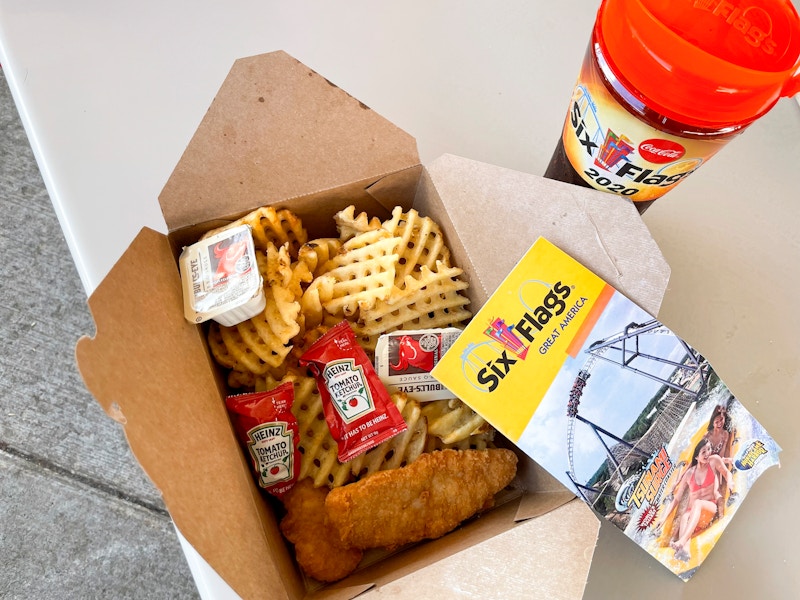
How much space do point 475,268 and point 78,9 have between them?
0.96 m

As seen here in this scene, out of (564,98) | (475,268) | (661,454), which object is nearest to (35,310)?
(475,268)

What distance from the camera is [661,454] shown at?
0.87m

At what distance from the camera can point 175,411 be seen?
0.78 meters

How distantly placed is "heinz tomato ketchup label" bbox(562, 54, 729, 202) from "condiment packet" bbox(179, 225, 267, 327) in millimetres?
490

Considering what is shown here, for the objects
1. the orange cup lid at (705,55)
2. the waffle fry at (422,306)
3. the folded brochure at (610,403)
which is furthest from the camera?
the waffle fry at (422,306)

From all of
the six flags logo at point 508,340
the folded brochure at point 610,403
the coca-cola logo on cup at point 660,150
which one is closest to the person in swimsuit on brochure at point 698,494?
the folded brochure at point 610,403

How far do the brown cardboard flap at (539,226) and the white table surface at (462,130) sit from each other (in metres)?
0.26

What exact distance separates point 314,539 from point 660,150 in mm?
703

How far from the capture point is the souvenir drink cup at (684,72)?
0.68m

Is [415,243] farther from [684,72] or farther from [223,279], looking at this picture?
[684,72]

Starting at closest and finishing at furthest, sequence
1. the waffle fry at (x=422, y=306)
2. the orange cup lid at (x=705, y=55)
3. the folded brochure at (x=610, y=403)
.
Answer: the orange cup lid at (x=705, y=55) → the folded brochure at (x=610, y=403) → the waffle fry at (x=422, y=306)

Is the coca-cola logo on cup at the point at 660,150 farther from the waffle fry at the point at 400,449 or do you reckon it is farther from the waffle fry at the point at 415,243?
the waffle fry at the point at 400,449

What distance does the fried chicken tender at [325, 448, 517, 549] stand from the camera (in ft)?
2.89

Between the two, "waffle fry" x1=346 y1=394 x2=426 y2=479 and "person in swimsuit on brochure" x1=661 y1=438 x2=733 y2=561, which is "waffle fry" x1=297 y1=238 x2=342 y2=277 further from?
"person in swimsuit on brochure" x1=661 y1=438 x2=733 y2=561
